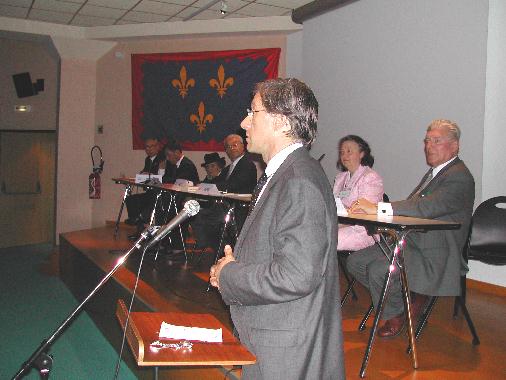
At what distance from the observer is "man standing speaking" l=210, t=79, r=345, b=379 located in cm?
122

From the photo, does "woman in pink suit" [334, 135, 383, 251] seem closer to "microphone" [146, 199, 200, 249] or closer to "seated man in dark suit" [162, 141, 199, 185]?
"microphone" [146, 199, 200, 249]

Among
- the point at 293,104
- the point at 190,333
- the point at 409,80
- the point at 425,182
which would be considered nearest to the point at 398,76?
the point at 409,80

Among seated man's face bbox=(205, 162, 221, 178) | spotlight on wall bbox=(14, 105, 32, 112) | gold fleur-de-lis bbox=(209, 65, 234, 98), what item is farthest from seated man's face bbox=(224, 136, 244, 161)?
spotlight on wall bbox=(14, 105, 32, 112)

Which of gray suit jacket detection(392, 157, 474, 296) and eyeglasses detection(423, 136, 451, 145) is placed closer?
gray suit jacket detection(392, 157, 474, 296)

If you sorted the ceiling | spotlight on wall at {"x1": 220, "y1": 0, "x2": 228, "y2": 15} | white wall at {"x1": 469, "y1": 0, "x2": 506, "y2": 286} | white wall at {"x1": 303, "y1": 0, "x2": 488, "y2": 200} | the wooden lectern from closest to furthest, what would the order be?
the wooden lectern, white wall at {"x1": 469, "y1": 0, "x2": 506, "y2": 286}, white wall at {"x1": 303, "y1": 0, "x2": 488, "y2": 200}, spotlight on wall at {"x1": 220, "y1": 0, "x2": 228, "y2": 15}, the ceiling

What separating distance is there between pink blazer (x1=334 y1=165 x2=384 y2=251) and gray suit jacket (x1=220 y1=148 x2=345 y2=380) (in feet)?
6.79

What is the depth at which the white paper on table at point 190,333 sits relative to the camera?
1.38 m

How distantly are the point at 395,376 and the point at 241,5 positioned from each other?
525cm

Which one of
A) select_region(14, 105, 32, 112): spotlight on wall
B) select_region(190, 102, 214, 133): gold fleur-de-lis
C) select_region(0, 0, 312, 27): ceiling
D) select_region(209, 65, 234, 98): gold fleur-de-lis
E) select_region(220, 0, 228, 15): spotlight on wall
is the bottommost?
select_region(190, 102, 214, 133): gold fleur-de-lis

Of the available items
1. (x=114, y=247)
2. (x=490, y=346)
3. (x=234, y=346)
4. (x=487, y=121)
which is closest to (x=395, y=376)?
(x=490, y=346)

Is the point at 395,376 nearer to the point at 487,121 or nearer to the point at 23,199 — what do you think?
the point at 487,121

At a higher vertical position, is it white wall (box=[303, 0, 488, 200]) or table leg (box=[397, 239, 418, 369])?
white wall (box=[303, 0, 488, 200])

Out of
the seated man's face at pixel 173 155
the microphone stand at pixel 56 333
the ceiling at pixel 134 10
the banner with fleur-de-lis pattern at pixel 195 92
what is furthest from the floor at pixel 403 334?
the ceiling at pixel 134 10

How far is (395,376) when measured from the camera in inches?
92.2
